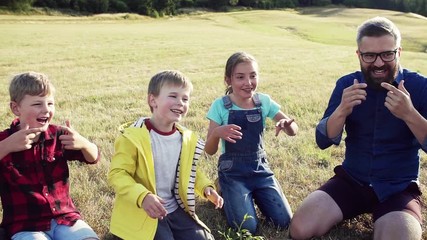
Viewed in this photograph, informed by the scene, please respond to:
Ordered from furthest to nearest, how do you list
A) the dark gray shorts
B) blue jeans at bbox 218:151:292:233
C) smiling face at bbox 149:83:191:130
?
1. blue jeans at bbox 218:151:292:233
2. the dark gray shorts
3. smiling face at bbox 149:83:191:130

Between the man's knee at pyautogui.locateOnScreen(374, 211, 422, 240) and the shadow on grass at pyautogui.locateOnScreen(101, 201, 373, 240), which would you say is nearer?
the man's knee at pyautogui.locateOnScreen(374, 211, 422, 240)

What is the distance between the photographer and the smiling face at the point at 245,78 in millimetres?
4605

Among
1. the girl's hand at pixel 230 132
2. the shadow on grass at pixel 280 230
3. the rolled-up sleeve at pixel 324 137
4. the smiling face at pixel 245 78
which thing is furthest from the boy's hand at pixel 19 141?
the rolled-up sleeve at pixel 324 137

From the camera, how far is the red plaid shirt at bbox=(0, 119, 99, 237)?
3.49 metres

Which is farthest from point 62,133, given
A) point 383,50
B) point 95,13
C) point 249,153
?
point 95,13

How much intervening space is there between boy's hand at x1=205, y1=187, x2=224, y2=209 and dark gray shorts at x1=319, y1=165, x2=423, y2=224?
3.59ft

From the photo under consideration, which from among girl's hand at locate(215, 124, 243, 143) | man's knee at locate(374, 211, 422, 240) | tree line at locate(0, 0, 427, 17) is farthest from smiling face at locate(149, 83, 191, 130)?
tree line at locate(0, 0, 427, 17)

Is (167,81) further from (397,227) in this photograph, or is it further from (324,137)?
(397,227)

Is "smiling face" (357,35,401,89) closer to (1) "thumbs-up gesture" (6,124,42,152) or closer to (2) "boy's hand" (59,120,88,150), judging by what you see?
(2) "boy's hand" (59,120,88,150)

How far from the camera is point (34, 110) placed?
3.49 metres

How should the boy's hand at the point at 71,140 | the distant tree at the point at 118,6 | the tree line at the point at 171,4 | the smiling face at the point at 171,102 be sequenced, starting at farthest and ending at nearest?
the distant tree at the point at 118,6 < the tree line at the point at 171,4 < the smiling face at the point at 171,102 < the boy's hand at the point at 71,140

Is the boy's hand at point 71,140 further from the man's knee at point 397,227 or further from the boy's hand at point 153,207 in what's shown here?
the man's knee at point 397,227

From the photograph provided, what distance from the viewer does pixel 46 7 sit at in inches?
2181

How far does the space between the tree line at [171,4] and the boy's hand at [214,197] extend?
174 feet
